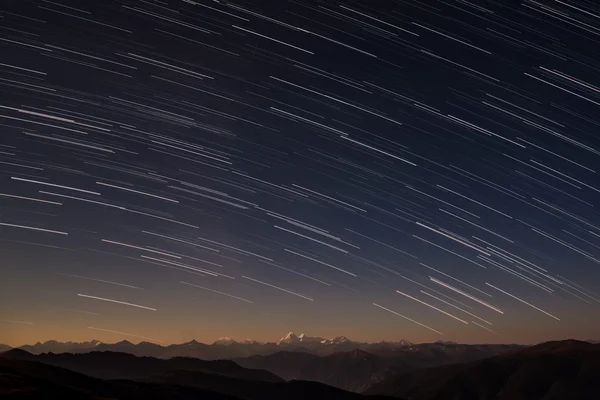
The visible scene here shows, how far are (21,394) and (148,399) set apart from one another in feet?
145

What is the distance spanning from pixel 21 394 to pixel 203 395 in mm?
71307

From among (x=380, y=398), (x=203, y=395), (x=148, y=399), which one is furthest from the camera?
(x=380, y=398)

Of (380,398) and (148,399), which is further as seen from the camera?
(380,398)

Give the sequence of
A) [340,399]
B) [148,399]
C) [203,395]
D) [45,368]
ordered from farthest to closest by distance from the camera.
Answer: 1. [340,399]
2. [203,395]
3. [45,368]
4. [148,399]

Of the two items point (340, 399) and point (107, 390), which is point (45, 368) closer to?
point (107, 390)

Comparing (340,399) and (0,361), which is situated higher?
(0,361)

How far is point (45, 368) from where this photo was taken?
143375mm

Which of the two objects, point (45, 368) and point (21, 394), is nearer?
point (21, 394)

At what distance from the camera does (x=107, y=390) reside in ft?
437

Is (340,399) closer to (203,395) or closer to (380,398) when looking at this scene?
(380,398)

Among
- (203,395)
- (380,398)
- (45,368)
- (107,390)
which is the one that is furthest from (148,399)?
(380,398)

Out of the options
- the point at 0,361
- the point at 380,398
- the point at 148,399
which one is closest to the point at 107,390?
the point at 148,399

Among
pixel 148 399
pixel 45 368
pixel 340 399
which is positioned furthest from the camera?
pixel 340 399

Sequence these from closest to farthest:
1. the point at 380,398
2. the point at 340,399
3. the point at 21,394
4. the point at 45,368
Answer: the point at 21,394 < the point at 45,368 < the point at 380,398 < the point at 340,399
